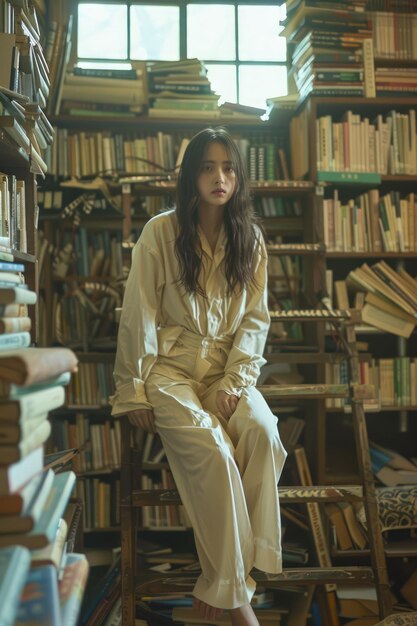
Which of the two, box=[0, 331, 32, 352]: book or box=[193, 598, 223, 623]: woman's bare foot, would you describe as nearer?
box=[0, 331, 32, 352]: book

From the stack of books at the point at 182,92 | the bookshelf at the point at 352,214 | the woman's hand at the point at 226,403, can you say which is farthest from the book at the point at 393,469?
the stack of books at the point at 182,92

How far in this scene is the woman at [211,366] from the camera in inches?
65.7

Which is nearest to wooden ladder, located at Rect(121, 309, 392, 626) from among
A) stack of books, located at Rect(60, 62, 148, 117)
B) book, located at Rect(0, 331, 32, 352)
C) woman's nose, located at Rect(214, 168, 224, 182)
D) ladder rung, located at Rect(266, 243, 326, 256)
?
ladder rung, located at Rect(266, 243, 326, 256)

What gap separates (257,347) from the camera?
2.15 metres

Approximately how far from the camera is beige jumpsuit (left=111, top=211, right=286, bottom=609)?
1660 millimetres

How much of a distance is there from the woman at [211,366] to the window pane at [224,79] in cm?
117

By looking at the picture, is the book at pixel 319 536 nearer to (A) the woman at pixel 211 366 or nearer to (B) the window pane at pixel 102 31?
(A) the woman at pixel 211 366

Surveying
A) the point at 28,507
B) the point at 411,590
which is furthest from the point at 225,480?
the point at 411,590

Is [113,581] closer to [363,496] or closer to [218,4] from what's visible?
[363,496]

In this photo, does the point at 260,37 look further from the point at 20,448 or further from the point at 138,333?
the point at 20,448

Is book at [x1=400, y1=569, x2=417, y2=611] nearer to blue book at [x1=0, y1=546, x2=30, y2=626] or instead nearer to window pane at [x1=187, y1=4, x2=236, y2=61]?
blue book at [x1=0, y1=546, x2=30, y2=626]

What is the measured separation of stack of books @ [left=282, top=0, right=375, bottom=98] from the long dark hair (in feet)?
2.55

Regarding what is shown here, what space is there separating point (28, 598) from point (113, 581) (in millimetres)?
1767

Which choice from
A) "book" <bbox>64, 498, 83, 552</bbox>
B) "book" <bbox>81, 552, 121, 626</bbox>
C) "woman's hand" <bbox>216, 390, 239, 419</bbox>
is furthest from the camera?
"book" <bbox>81, 552, 121, 626</bbox>
